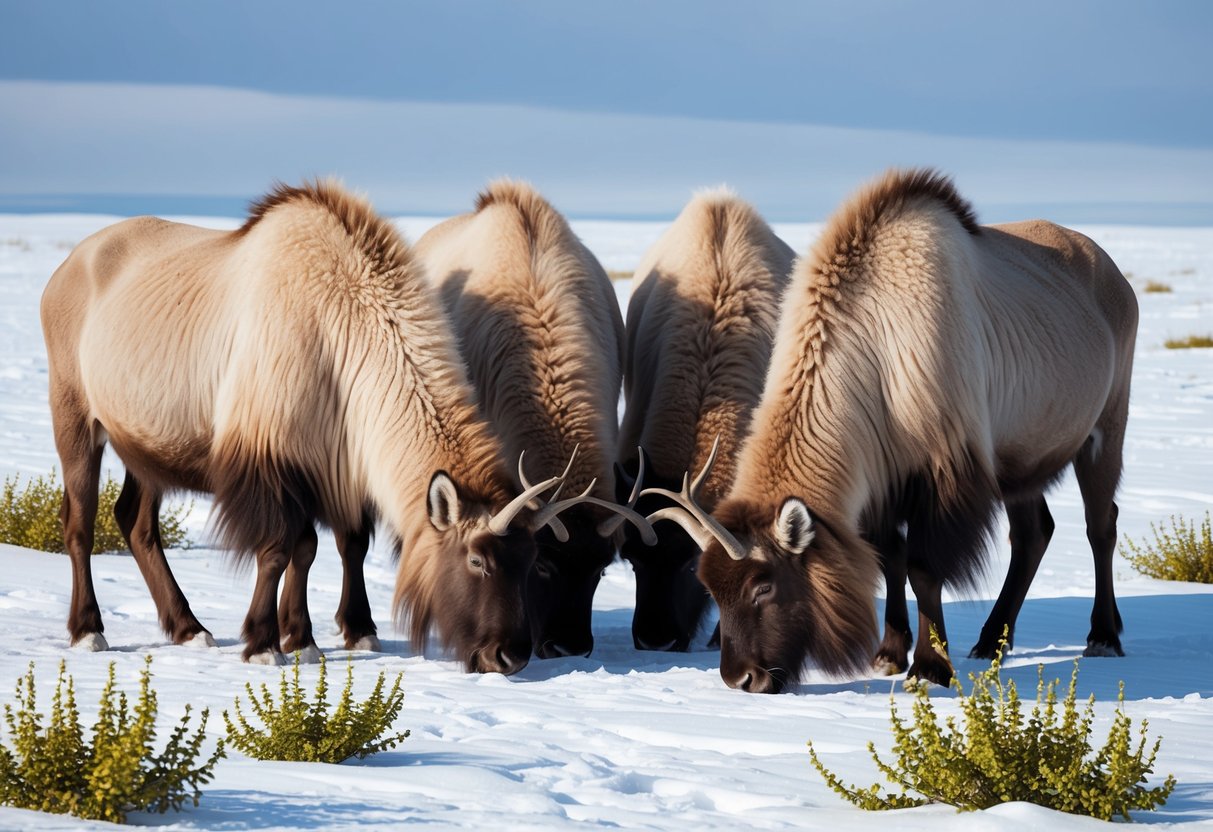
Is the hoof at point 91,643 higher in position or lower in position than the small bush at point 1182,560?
lower

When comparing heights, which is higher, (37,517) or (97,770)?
(37,517)

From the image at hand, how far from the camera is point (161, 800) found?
148 inches

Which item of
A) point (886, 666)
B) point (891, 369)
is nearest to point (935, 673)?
point (886, 666)

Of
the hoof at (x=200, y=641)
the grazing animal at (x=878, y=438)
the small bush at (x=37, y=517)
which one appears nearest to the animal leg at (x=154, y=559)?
the hoof at (x=200, y=641)

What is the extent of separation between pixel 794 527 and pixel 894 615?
5.44 ft

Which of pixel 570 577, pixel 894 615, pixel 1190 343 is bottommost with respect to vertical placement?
pixel 894 615

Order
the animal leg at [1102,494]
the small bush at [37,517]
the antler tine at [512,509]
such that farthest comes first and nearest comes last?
the small bush at [37,517] → the animal leg at [1102,494] → the antler tine at [512,509]

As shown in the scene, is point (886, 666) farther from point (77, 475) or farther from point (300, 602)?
point (77, 475)

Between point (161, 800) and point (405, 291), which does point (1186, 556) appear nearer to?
point (405, 291)

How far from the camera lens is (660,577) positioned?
8078mm

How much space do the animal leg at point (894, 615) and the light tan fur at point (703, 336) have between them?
3.07 feet

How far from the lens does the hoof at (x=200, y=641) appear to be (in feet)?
24.5

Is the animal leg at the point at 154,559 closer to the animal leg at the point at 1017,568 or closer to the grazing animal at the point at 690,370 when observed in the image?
the grazing animal at the point at 690,370

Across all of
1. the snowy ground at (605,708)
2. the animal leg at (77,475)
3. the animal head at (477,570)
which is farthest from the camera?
the animal leg at (77,475)
